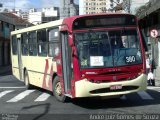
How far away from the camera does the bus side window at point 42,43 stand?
17.0 meters

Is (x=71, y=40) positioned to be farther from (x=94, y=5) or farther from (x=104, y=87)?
(x=94, y=5)

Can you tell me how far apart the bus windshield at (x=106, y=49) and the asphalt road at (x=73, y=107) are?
1.31m

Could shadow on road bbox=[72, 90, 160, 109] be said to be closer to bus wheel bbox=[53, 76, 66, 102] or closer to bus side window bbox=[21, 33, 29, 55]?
bus wheel bbox=[53, 76, 66, 102]

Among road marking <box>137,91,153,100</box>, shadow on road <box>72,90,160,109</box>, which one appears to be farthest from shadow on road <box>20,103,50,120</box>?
road marking <box>137,91,153,100</box>

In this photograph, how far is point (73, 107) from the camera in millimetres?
14109

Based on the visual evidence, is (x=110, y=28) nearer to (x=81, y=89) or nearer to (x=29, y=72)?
(x=81, y=89)

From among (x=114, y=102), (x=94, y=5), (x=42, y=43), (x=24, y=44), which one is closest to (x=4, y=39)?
(x=94, y=5)

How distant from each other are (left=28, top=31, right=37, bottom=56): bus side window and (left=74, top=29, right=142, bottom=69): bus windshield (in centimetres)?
523

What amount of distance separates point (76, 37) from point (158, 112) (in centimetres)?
314

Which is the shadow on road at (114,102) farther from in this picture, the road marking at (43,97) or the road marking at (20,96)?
the road marking at (20,96)

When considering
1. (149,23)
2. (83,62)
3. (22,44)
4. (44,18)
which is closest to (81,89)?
(83,62)

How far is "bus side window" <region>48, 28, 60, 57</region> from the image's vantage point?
50.7ft

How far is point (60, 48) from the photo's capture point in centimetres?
1484

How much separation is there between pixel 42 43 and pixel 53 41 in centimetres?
160
